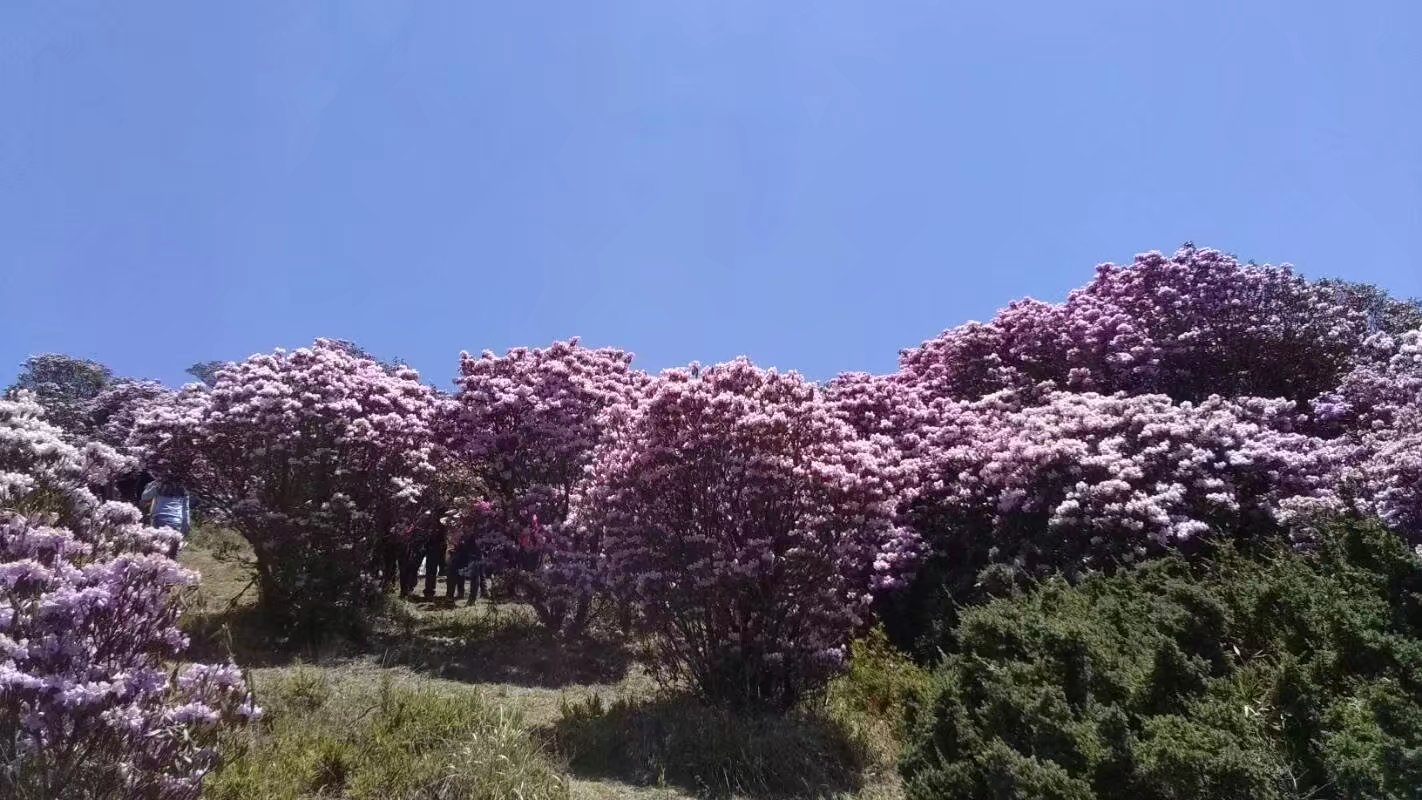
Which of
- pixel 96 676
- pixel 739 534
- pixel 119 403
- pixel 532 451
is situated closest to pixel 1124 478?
pixel 739 534

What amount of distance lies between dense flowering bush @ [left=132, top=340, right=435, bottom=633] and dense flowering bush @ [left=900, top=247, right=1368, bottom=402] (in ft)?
23.1

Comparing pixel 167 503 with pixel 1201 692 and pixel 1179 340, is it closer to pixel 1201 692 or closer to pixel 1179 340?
pixel 1201 692

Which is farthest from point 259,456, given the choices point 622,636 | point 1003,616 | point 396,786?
point 1003,616

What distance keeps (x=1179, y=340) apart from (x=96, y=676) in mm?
12406

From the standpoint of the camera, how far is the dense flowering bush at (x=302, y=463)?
1002cm

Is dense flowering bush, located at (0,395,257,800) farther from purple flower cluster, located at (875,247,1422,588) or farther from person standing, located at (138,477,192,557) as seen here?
purple flower cluster, located at (875,247,1422,588)

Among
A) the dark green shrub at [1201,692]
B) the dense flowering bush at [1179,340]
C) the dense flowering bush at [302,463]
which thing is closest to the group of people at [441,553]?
the dense flowering bush at [302,463]

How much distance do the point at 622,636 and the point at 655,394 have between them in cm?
359

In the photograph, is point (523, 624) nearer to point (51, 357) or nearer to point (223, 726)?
point (223, 726)

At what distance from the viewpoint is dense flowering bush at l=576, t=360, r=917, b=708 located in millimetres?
8164

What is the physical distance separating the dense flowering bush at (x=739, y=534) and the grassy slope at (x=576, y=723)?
517 mm

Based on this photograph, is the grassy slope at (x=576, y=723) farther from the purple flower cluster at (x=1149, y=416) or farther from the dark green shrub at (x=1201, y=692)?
the purple flower cluster at (x=1149, y=416)

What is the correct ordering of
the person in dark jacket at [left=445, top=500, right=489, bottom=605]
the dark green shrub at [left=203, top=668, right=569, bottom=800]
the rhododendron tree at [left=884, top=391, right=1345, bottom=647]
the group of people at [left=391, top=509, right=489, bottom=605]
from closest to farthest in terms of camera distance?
the dark green shrub at [left=203, top=668, right=569, bottom=800] < the rhododendron tree at [left=884, top=391, right=1345, bottom=647] < the person in dark jacket at [left=445, top=500, right=489, bottom=605] < the group of people at [left=391, top=509, right=489, bottom=605]

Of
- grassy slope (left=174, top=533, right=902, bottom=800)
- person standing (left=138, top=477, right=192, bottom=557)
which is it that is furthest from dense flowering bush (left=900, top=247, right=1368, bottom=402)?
person standing (left=138, top=477, right=192, bottom=557)
